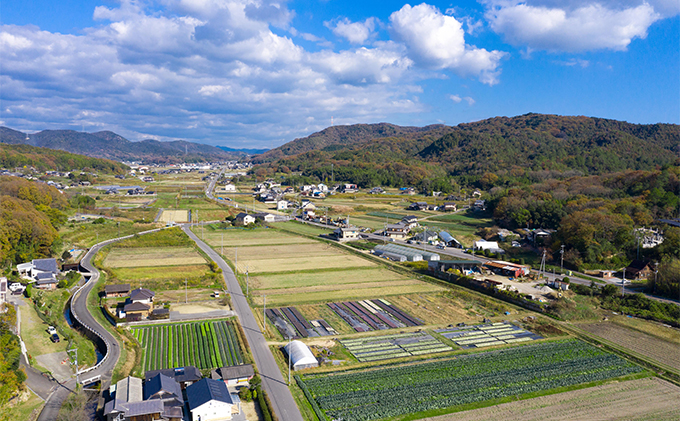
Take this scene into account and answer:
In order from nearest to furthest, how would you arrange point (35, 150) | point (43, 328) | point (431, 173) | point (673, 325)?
point (43, 328)
point (673, 325)
point (431, 173)
point (35, 150)

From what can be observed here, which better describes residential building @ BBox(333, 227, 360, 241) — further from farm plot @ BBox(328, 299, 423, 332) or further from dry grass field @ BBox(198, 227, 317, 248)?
farm plot @ BBox(328, 299, 423, 332)

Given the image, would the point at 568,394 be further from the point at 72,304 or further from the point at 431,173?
the point at 431,173

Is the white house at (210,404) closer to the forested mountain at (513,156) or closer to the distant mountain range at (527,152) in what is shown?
the forested mountain at (513,156)

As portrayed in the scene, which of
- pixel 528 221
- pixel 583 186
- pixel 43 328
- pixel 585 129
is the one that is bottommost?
pixel 43 328

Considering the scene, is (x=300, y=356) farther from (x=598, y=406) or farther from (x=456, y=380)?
(x=598, y=406)

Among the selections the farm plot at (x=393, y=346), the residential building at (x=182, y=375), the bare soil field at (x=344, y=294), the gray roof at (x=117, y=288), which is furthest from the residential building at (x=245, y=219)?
the residential building at (x=182, y=375)

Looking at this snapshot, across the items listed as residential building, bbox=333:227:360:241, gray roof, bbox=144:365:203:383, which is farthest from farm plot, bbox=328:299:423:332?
residential building, bbox=333:227:360:241

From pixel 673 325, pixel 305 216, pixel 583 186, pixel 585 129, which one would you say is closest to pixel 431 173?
pixel 583 186
